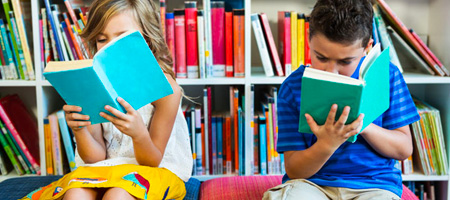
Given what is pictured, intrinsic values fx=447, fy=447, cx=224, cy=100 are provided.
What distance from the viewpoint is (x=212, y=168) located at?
181cm

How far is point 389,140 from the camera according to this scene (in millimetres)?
1048

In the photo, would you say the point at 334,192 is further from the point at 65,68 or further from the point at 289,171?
the point at 65,68

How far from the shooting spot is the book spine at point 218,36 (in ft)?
5.58

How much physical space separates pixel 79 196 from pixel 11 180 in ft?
1.89

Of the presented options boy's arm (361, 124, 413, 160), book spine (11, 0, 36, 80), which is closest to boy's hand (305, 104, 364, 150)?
boy's arm (361, 124, 413, 160)

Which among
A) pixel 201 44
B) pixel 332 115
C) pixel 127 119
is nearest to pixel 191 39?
pixel 201 44

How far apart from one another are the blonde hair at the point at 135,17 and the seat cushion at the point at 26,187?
366mm

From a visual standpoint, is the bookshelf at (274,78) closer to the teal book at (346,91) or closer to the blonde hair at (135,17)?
the blonde hair at (135,17)

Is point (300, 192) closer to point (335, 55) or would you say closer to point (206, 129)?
point (335, 55)

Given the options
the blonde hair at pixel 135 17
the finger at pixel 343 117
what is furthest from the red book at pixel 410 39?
the finger at pixel 343 117

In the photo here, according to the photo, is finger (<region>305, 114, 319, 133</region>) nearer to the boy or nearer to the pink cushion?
the boy

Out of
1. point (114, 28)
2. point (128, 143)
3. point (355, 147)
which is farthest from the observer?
point (128, 143)

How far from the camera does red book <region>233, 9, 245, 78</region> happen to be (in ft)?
5.56

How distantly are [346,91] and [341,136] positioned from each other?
0.40ft
